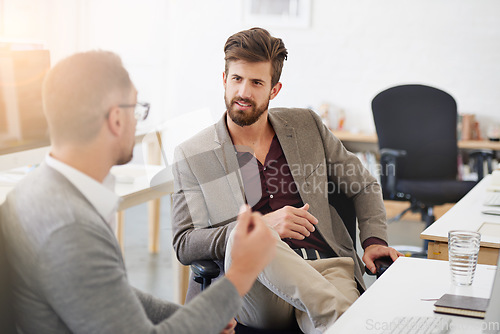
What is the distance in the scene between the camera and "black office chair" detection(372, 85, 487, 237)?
3.74 metres

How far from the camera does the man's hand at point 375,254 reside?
1879mm

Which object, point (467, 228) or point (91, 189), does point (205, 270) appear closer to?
point (91, 189)

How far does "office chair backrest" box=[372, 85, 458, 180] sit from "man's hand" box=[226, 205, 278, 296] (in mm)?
2782

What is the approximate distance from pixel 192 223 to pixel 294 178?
0.39m

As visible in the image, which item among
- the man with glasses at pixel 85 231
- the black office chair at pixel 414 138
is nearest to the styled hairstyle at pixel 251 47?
the man with glasses at pixel 85 231

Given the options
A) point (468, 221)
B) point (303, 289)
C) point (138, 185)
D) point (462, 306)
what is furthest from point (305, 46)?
point (462, 306)

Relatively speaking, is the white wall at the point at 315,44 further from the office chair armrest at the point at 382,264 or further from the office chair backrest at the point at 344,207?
the office chair armrest at the point at 382,264

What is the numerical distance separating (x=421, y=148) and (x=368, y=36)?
4.86ft

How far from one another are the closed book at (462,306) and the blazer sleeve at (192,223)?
2.25ft

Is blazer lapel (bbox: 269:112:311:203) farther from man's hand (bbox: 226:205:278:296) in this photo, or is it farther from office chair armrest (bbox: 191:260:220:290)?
man's hand (bbox: 226:205:278:296)

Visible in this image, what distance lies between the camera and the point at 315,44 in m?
5.11

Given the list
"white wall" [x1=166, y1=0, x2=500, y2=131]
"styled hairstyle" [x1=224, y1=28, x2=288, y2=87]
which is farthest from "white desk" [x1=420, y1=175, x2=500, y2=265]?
"white wall" [x1=166, y1=0, x2=500, y2=131]

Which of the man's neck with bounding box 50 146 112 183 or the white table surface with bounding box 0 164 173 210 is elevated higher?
the man's neck with bounding box 50 146 112 183

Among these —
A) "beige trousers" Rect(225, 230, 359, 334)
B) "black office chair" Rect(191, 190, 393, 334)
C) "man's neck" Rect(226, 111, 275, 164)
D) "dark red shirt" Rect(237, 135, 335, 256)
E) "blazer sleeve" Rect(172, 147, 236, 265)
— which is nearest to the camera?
"beige trousers" Rect(225, 230, 359, 334)
